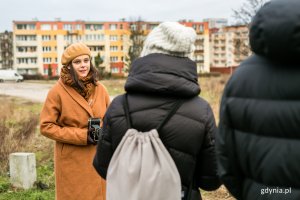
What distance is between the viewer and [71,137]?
3.67 meters

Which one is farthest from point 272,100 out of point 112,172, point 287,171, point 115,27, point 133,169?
point 115,27

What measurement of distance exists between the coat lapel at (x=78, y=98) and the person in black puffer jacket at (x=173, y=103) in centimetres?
138

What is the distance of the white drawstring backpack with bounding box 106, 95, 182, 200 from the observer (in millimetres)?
2170

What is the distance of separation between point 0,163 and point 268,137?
5.64m

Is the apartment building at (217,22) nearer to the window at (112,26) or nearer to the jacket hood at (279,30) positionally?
the window at (112,26)

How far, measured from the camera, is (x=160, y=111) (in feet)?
7.52

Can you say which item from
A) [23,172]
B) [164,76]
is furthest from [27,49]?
[164,76]

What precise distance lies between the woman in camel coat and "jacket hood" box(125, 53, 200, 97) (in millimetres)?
1475

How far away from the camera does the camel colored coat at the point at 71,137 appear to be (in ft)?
12.2

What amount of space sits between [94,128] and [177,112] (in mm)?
1560

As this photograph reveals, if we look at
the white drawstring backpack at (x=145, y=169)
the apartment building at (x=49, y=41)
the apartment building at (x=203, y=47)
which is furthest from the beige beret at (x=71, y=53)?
the apartment building at (x=203, y=47)

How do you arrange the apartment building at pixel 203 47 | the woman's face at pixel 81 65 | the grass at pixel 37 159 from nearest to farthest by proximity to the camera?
the woman's face at pixel 81 65
the grass at pixel 37 159
the apartment building at pixel 203 47

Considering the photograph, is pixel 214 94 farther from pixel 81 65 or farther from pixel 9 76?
pixel 9 76

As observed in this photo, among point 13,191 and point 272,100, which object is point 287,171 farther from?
point 13,191
